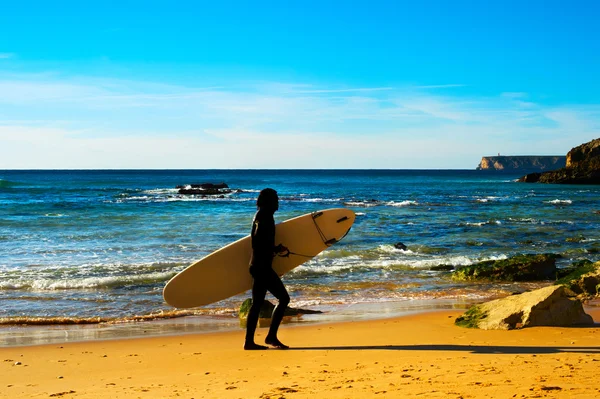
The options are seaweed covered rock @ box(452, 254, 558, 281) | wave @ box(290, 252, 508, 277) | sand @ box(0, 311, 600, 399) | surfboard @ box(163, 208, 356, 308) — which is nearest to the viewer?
sand @ box(0, 311, 600, 399)

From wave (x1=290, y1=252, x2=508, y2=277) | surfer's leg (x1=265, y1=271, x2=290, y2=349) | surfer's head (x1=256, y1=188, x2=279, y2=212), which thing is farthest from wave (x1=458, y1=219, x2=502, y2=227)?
surfer's head (x1=256, y1=188, x2=279, y2=212)

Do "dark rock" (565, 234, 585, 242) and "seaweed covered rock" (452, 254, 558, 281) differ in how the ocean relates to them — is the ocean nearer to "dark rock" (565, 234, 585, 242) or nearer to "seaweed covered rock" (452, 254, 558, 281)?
"dark rock" (565, 234, 585, 242)

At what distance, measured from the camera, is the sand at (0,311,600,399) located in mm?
4824

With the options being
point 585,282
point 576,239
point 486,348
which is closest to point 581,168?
point 576,239

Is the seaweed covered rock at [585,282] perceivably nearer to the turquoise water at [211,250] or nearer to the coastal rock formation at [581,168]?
the turquoise water at [211,250]

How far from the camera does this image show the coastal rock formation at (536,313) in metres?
7.50

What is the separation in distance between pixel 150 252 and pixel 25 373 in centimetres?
1096

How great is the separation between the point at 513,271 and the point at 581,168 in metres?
68.6

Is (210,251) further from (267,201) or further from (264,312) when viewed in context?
(267,201)

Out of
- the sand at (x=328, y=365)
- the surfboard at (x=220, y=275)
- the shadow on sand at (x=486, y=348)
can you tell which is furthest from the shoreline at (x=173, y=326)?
the shadow on sand at (x=486, y=348)

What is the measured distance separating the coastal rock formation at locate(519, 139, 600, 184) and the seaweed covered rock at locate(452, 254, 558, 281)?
65556mm

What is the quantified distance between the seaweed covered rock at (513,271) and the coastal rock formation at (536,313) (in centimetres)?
496

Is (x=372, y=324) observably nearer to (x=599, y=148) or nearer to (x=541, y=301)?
(x=541, y=301)

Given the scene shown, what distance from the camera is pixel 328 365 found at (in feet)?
19.2
